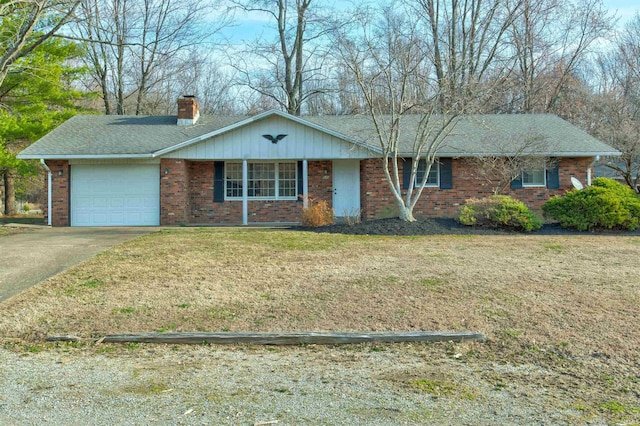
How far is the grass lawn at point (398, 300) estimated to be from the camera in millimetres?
4805

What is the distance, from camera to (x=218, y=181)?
18.7 metres

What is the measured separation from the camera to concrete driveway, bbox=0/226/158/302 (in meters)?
7.94

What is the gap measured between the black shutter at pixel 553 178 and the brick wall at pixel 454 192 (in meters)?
0.11

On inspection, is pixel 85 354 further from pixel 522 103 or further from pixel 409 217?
pixel 522 103

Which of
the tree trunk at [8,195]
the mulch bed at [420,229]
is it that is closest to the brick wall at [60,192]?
the tree trunk at [8,195]

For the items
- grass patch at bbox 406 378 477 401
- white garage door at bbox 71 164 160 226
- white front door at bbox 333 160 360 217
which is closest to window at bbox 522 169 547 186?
white front door at bbox 333 160 360 217

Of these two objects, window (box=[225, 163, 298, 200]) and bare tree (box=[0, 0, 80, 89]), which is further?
window (box=[225, 163, 298, 200])

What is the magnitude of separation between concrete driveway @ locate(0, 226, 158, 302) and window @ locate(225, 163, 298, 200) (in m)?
4.88

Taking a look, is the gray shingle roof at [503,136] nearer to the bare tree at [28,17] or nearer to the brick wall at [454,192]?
the brick wall at [454,192]

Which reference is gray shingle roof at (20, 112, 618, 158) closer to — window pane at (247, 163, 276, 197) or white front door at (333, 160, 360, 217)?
white front door at (333, 160, 360, 217)

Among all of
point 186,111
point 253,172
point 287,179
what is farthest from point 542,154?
point 186,111

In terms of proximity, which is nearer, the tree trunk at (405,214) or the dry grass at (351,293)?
the dry grass at (351,293)

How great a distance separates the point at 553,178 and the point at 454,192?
3.39 metres

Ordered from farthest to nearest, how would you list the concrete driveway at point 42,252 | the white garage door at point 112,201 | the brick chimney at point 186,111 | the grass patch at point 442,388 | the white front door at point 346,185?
the brick chimney at point 186,111 → the white front door at point 346,185 → the white garage door at point 112,201 → the concrete driveway at point 42,252 → the grass patch at point 442,388
